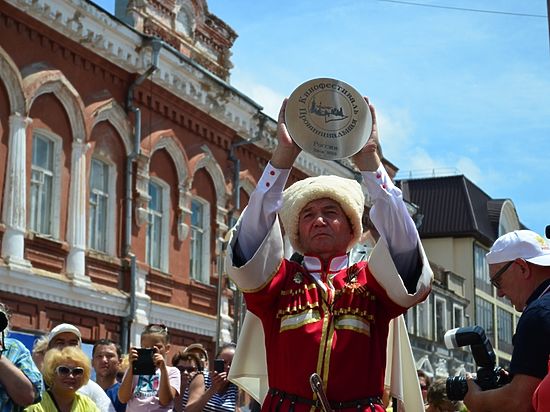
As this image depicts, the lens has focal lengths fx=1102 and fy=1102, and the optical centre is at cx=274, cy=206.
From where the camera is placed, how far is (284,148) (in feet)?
16.3

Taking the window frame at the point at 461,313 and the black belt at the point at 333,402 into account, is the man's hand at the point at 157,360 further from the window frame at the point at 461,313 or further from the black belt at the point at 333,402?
the window frame at the point at 461,313

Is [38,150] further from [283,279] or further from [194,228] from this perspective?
[283,279]

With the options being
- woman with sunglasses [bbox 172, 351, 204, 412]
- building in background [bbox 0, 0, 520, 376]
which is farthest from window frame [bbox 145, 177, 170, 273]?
woman with sunglasses [bbox 172, 351, 204, 412]

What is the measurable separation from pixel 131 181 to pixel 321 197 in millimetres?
16785

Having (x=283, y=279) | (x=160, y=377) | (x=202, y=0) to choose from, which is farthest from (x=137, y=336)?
(x=283, y=279)

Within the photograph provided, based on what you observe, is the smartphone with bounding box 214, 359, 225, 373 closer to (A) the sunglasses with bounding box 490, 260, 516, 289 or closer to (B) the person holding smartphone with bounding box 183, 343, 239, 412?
(B) the person holding smartphone with bounding box 183, 343, 239, 412

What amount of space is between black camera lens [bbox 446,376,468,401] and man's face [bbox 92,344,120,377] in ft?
17.9

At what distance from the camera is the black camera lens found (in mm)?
5027

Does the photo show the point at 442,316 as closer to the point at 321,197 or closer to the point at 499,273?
the point at 499,273

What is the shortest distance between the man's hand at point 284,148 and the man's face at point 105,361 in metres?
5.54

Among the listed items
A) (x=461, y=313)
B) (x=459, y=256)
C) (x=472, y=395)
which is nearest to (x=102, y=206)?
(x=472, y=395)

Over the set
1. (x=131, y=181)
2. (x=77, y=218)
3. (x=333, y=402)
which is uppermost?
(x=131, y=181)

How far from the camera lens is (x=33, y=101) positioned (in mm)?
19016

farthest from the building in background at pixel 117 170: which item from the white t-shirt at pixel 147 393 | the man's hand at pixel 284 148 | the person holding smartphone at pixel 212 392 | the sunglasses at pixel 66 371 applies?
the man's hand at pixel 284 148
